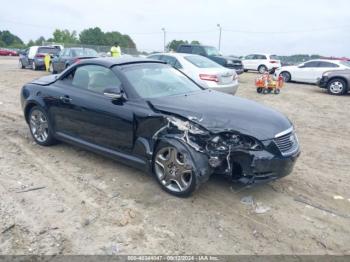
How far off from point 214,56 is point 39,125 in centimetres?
1363

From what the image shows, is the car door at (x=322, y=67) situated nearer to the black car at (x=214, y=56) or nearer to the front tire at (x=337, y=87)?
the front tire at (x=337, y=87)

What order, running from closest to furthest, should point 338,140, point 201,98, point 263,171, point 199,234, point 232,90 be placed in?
1. point 199,234
2. point 263,171
3. point 201,98
4. point 338,140
5. point 232,90

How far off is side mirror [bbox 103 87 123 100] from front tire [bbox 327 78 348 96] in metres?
12.4

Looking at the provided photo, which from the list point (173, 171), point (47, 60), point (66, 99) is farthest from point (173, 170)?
point (47, 60)

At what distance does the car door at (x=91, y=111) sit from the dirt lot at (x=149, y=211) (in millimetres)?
468

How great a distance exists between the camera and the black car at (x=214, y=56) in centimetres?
1777

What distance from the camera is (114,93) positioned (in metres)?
4.55

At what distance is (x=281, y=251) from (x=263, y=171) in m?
1.00

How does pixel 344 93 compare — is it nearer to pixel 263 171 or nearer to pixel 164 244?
pixel 263 171

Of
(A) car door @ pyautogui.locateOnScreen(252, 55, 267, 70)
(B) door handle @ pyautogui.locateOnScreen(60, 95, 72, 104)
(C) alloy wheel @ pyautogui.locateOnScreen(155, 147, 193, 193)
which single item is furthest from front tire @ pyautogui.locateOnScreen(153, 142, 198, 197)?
(A) car door @ pyautogui.locateOnScreen(252, 55, 267, 70)

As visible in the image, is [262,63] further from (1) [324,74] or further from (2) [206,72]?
(2) [206,72]

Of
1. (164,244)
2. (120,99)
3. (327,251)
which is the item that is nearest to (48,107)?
(120,99)

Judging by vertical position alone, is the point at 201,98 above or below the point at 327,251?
above

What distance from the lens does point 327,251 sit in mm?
3295
